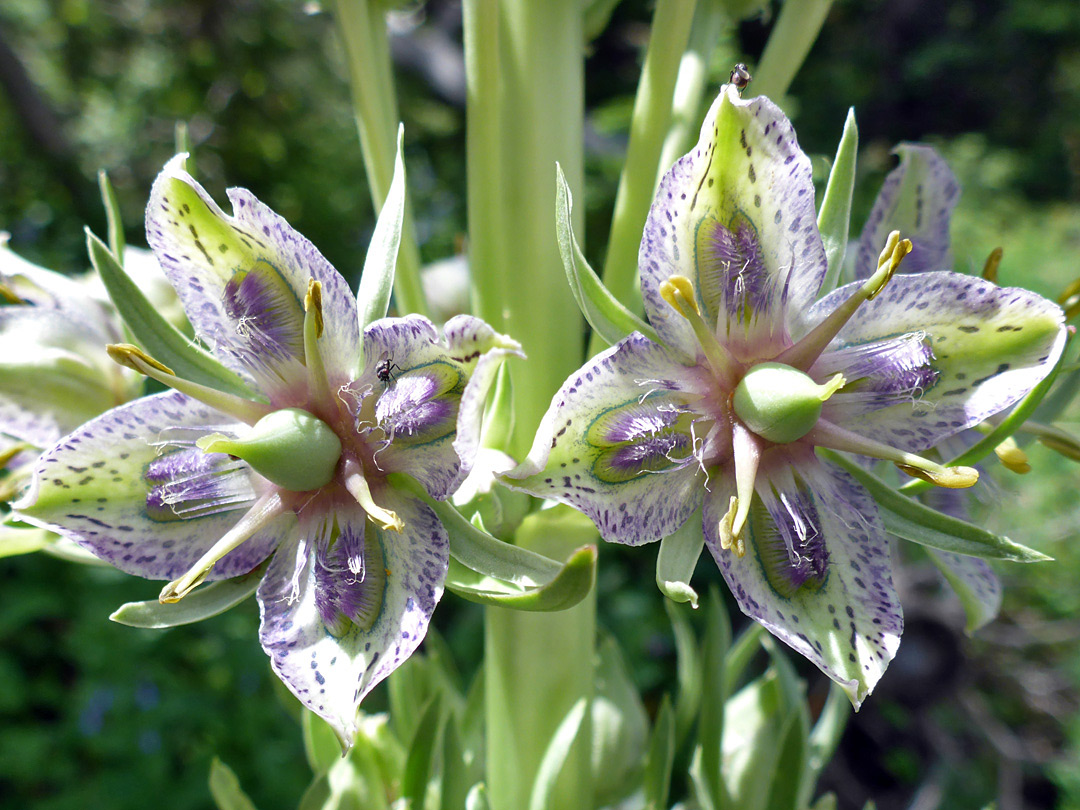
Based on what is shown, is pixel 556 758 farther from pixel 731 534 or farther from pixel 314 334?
pixel 314 334

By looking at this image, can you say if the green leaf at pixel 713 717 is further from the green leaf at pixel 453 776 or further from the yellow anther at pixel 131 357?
the yellow anther at pixel 131 357

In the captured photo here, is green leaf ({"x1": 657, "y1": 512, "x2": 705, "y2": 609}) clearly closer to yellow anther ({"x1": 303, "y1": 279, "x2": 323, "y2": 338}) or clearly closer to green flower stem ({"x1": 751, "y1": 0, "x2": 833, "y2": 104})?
yellow anther ({"x1": 303, "y1": 279, "x2": 323, "y2": 338})

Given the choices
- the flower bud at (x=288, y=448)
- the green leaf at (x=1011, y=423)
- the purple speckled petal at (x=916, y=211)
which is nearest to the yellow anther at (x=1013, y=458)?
the green leaf at (x=1011, y=423)

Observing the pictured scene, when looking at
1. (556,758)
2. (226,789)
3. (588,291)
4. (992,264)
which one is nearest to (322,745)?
(226,789)

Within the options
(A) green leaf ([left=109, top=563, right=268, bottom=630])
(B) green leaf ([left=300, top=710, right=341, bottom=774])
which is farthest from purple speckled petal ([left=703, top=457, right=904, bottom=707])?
(B) green leaf ([left=300, top=710, right=341, bottom=774])

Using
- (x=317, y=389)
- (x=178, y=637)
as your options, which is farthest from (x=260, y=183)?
(x=317, y=389)

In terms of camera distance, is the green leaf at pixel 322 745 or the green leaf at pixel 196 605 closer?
the green leaf at pixel 196 605
